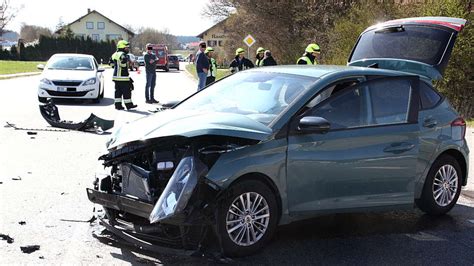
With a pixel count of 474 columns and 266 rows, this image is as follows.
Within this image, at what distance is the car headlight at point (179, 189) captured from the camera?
13.8ft

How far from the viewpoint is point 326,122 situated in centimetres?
484

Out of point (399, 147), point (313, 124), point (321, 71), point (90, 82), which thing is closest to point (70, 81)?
point (90, 82)

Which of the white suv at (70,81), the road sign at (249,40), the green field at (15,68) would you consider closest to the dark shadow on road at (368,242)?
the white suv at (70,81)

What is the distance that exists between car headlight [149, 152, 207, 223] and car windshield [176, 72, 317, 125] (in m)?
0.81

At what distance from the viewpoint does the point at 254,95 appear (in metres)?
5.40

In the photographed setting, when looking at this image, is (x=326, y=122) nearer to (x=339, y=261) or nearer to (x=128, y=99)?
(x=339, y=261)

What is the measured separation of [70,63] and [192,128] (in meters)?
14.6

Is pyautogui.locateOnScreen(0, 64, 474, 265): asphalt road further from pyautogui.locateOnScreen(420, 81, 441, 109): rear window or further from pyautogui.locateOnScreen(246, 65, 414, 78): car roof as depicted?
pyautogui.locateOnScreen(246, 65, 414, 78): car roof

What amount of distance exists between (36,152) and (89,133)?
2.21 metres

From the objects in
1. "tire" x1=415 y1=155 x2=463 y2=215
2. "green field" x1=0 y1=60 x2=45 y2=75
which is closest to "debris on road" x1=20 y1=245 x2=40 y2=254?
"tire" x1=415 y1=155 x2=463 y2=215

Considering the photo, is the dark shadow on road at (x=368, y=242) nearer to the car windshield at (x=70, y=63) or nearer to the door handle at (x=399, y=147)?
the door handle at (x=399, y=147)

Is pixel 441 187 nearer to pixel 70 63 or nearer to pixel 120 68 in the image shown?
Answer: pixel 120 68

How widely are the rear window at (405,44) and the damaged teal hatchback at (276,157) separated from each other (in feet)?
3.72

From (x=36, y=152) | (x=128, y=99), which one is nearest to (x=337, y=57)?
(x=128, y=99)
